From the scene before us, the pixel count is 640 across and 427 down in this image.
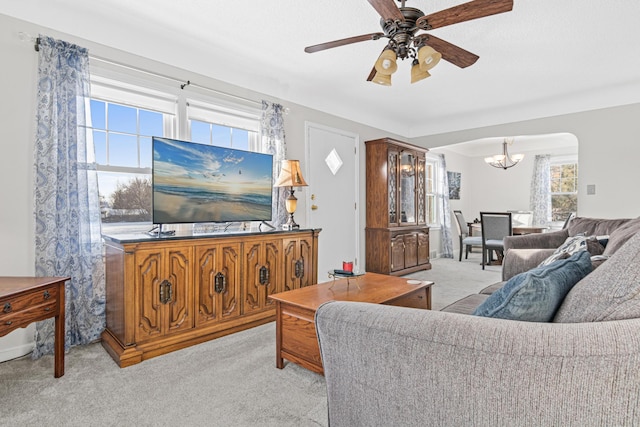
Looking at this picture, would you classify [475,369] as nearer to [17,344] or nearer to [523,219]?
[17,344]

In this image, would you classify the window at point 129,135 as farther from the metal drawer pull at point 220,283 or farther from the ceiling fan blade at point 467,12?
the ceiling fan blade at point 467,12

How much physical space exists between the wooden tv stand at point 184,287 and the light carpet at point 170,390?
0.13 m

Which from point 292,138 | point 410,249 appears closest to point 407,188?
point 410,249

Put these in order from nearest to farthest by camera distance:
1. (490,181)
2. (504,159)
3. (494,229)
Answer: (494,229) → (504,159) → (490,181)

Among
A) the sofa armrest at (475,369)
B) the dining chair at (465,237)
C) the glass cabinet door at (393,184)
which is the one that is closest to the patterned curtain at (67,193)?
the sofa armrest at (475,369)

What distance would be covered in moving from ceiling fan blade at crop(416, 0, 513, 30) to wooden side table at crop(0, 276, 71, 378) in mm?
2724

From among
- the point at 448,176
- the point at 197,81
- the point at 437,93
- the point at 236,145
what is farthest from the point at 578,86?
the point at 197,81

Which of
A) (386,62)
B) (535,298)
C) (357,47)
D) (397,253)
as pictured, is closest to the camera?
(535,298)

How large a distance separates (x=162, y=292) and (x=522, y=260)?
2.68 m

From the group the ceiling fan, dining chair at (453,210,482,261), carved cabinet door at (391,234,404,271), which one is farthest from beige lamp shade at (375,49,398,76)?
dining chair at (453,210,482,261)

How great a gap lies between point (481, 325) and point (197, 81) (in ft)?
11.0

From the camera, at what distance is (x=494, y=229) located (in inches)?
235

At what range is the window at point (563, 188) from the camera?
23.4 feet

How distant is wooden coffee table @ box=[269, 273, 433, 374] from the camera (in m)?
2.06
